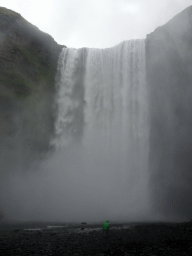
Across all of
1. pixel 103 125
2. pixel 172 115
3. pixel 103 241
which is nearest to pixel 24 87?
pixel 103 125

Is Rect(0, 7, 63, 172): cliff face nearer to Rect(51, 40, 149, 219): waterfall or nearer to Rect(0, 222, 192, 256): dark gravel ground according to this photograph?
Rect(51, 40, 149, 219): waterfall

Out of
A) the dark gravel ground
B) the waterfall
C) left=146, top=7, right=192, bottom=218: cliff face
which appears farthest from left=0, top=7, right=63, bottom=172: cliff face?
the dark gravel ground

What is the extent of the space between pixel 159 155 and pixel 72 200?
33.8 ft

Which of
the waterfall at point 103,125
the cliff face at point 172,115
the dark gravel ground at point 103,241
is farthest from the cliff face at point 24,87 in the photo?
the dark gravel ground at point 103,241

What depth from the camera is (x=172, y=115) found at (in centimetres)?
2475

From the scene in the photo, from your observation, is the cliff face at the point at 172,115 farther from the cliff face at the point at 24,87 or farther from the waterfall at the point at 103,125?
the cliff face at the point at 24,87

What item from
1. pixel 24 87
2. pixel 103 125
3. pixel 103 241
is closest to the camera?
pixel 103 241

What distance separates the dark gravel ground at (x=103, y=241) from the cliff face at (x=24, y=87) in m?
13.1

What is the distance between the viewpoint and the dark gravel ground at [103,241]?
34.8 feet

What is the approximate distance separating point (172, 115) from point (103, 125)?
836cm

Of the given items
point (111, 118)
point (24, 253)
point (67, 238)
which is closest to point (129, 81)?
point (111, 118)

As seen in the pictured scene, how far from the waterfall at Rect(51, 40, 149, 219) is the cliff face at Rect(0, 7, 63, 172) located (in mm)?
1719

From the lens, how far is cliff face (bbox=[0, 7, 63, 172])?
1015 inches

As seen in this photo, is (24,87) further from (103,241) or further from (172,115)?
(103,241)
